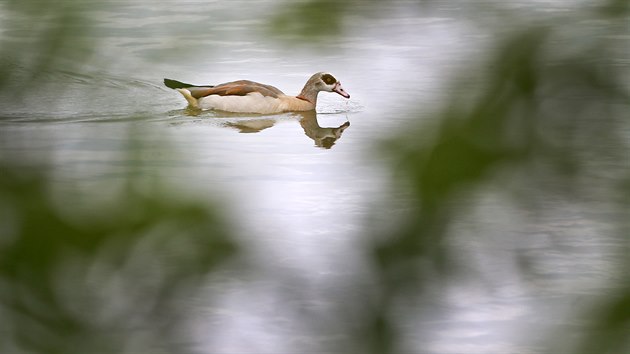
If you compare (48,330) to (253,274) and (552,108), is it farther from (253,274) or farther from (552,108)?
(552,108)

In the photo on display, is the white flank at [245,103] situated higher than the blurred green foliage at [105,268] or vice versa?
the white flank at [245,103]

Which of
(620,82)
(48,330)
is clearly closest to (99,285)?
(48,330)

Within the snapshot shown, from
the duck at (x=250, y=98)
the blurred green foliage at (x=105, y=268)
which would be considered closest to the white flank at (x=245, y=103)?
the duck at (x=250, y=98)

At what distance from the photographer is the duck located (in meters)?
7.93

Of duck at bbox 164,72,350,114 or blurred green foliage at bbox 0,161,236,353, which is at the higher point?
duck at bbox 164,72,350,114

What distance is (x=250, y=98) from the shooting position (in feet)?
26.5

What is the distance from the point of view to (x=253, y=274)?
0.51 meters

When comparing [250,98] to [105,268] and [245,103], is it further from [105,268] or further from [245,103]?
[105,268]

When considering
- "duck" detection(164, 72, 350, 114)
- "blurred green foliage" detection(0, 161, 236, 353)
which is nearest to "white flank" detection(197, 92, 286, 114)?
"duck" detection(164, 72, 350, 114)

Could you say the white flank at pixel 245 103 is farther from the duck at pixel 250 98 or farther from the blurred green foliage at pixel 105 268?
the blurred green foliage at pixel 105 268

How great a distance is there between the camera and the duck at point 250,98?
793cm

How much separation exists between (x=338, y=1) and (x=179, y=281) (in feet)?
0.56

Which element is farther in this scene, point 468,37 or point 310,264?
point 310,264

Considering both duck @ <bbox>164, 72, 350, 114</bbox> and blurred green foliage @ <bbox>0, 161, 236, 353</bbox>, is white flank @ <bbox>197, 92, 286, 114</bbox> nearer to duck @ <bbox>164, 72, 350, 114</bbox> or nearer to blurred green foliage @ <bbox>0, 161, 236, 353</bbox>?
duck @ <bbox>164, 72, 350, 114</bbox>
